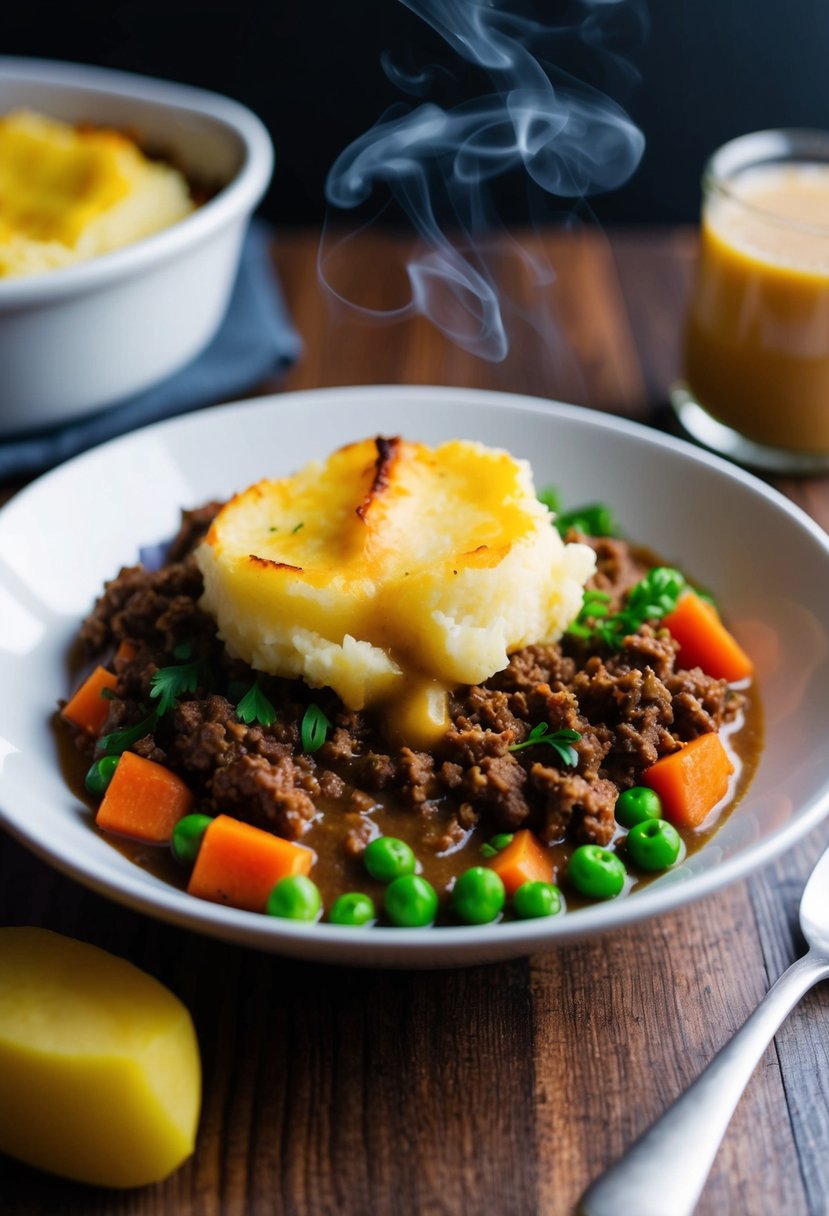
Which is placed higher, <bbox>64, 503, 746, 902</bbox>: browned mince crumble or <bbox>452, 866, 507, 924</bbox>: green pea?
<bbox>452, 866, 507, 924</bbox>: green pea

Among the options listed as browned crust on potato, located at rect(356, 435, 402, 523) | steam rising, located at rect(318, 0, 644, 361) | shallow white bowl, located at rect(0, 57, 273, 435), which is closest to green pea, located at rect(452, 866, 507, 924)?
browned crust on potato, located at rect(356, 435, 402, 523)

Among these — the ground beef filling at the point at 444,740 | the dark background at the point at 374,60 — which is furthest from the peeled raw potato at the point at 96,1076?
the dark background at the point at 374,60

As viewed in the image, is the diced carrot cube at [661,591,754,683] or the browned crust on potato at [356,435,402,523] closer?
the browned crust on potato at [356,435,402,523]

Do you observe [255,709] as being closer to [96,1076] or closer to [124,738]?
[124,738]

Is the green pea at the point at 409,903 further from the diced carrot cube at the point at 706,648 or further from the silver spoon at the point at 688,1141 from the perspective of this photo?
the diced carrot cube at the point at 706,648

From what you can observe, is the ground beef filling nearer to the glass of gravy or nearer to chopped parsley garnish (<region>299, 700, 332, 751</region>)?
chopped parsley garnish (<region>299, 700, 332, 751</region>)

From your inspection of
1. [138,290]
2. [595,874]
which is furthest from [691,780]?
[138,290]
